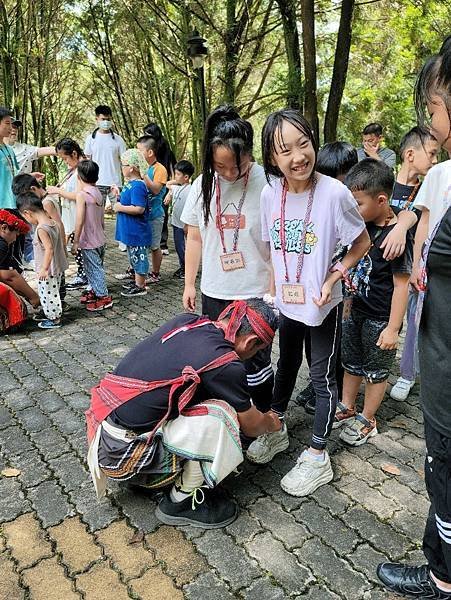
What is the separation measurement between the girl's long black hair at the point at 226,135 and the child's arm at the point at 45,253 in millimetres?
2429

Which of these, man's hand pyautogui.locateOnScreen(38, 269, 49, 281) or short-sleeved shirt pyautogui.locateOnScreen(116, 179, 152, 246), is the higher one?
short-sleeved shirt pyautogui.locateOnScreen(116, 179, 152, 246)

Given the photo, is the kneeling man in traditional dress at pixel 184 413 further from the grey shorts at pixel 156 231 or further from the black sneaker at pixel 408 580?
the grey shorts at pixel 156 231

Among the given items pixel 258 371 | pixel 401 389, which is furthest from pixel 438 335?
pixel 401 389

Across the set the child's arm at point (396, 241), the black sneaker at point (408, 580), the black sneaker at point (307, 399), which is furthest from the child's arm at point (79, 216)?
the black sneaker at point (408, 580)

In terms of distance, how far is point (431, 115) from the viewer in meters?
1.38

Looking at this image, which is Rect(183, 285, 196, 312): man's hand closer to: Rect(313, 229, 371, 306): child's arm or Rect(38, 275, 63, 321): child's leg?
Rect(313, 229, 371, 306): child's arm

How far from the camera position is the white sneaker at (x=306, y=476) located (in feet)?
8.05

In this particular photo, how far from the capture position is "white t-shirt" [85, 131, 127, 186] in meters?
6.70

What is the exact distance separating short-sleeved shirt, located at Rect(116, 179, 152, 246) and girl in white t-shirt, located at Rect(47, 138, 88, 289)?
1.57ft

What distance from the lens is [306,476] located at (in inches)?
97.7

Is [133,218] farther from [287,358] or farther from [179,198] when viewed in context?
[287,358]

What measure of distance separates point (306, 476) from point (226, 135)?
1590mm

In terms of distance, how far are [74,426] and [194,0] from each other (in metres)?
7.09

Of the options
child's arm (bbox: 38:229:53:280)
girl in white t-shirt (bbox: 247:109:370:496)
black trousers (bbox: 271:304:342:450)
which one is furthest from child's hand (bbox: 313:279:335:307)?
child's arm (bbox: 38:229:53:280)
